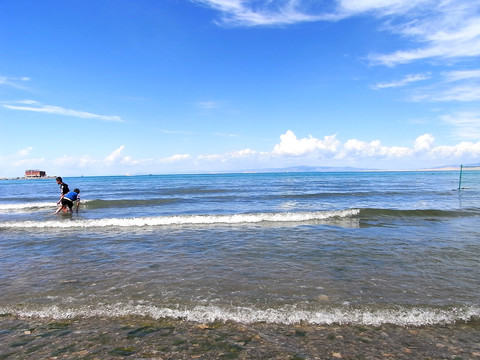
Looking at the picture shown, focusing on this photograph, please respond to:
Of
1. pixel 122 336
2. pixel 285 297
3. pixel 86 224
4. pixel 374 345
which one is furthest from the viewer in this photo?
pixel 86 224

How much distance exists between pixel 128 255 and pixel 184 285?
3508 millimetres

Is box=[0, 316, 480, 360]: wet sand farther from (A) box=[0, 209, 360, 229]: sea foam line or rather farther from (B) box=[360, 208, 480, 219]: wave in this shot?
(B) box=[360, 208, 480, 219]: wave

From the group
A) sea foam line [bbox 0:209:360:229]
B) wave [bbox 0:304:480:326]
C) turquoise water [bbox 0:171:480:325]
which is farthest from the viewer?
sea foam line [bbox 0:209:360:229]

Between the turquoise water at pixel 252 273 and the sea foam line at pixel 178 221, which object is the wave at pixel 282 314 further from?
the sea foam line at pixel 178 221

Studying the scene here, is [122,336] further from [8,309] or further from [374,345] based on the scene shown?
[374,345]

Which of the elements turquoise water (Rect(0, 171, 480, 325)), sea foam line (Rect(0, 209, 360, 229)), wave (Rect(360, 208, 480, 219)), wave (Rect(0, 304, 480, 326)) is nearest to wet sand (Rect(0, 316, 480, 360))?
wave (Rect(0, 304, 480, 326))

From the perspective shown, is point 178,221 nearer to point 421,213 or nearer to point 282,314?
point 282,314

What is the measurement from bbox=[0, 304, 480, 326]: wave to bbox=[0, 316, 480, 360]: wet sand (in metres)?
0.16

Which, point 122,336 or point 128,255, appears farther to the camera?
point 128,255

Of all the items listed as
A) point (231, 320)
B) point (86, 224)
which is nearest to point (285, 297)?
point (231, 320)

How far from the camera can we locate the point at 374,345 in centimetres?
401

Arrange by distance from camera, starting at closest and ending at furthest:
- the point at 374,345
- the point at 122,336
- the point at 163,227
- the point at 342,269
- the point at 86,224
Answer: the point at 374,345 → the point at 122,336 → the point at 342,269 → the point at 163,227 → the point at 86,224

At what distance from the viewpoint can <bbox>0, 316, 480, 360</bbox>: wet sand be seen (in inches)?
149

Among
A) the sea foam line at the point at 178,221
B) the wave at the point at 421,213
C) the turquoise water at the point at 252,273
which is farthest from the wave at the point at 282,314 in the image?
the wave at the point at 421,213
